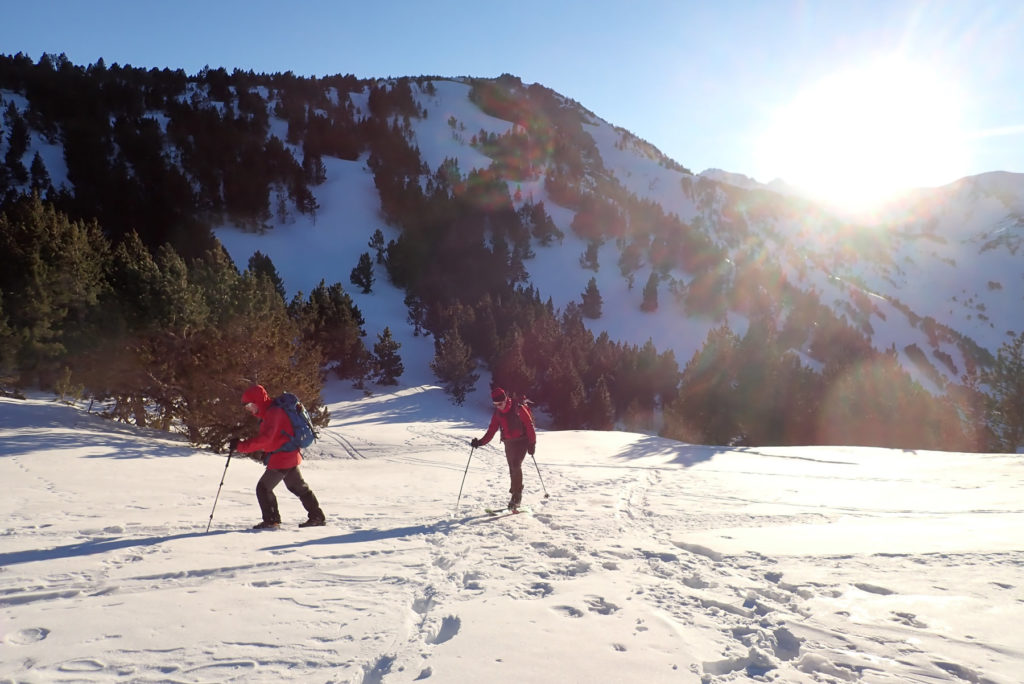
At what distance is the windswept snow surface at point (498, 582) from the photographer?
2789 mm

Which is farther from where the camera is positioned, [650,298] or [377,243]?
[650,298]

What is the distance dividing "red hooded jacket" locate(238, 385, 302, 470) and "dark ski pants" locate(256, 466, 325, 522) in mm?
95

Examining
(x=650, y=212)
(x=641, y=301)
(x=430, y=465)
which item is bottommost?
(x=430, y=465)

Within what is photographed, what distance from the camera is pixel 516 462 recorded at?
7090mm

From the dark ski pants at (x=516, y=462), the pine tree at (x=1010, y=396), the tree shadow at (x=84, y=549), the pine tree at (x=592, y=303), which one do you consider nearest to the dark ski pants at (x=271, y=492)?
the tree shadow at (x=84, y=549)

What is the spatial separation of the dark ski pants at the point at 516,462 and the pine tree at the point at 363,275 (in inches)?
1545

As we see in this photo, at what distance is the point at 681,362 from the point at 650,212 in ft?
99.8

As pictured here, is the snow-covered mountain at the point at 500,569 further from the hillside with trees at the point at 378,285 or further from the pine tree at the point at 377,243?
the pine tree at the point at 377,243

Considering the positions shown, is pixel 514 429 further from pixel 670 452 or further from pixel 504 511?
pixel 670 452

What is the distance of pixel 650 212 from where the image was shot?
6856cm

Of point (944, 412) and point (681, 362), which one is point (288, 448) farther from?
point (681, 362)

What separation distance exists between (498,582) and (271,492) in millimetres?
3055

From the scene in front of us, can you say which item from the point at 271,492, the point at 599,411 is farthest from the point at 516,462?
the point at 599,411

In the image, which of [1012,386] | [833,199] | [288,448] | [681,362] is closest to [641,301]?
[681,362]
